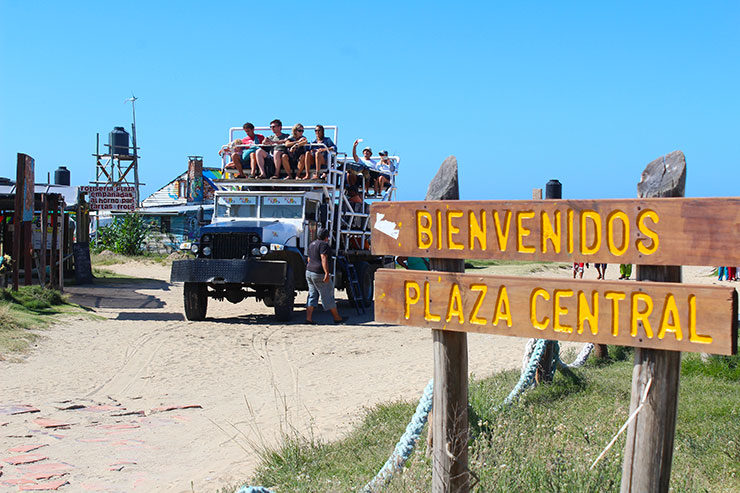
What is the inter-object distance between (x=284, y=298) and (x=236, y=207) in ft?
7.29

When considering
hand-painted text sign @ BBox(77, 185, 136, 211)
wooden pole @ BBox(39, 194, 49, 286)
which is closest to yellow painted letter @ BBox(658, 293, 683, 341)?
wooden pole @ BBox(39, 194, 49, 286)

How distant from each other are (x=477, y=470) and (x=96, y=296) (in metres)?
14.5

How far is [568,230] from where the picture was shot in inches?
127

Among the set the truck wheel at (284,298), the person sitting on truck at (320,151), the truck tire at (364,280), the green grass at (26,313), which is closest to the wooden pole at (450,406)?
the green grass at (26,313)

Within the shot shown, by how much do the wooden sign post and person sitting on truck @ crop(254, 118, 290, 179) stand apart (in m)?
10.6

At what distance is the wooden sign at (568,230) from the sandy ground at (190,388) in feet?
Answer: 7.32

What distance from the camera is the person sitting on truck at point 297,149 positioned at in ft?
46.0

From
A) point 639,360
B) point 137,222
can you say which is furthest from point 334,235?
point 137,222

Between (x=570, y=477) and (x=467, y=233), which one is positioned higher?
(x=467, y=233)

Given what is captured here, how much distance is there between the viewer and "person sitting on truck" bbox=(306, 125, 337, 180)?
547 inches

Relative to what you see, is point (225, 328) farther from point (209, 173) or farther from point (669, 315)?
point (209, 173)

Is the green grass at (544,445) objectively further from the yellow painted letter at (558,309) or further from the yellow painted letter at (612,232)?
the yellow painted letter at (612,232)

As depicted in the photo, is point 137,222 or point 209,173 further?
point 209,173

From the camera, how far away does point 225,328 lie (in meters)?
12.7
